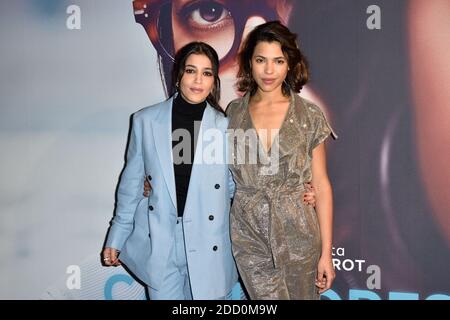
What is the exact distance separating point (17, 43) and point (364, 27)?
1.97 m

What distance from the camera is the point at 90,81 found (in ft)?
9.50

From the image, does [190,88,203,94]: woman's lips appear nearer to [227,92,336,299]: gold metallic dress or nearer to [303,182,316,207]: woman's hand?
[227,92,336,299]: gold metallic dress

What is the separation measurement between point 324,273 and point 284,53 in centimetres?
102

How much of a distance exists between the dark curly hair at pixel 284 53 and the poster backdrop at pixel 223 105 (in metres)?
0.35

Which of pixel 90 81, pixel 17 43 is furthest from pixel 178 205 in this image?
pixel 17 43

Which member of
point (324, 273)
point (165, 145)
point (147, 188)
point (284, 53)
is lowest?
point (324, 273)

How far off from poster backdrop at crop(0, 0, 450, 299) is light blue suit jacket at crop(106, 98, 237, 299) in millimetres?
622

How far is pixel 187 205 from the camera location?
219 centimetres

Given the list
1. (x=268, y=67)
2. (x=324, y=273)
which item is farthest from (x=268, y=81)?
(x=324, y=273)

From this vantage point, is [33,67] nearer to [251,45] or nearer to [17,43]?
[17,43]

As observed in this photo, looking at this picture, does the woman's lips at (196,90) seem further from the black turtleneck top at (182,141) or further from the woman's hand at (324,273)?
the woman's hand at (324,273)

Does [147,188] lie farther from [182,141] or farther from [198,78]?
[198,78]

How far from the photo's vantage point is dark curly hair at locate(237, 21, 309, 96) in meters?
2.22

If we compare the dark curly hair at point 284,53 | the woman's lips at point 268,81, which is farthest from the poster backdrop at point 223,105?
the woman's lips at point 268,81
